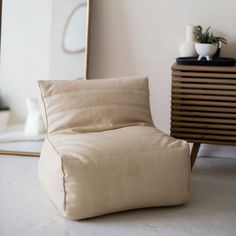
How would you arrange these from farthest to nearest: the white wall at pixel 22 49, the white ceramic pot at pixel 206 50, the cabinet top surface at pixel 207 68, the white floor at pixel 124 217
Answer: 1. the white wall at pixel 22 49
2. the white ceramic pot at pixel 206 50
3. the cabinet top surface at pixel 207 68
4. the white floor at pixel 124 217

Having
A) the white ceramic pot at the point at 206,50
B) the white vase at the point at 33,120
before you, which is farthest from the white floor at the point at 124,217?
the white ceramic pot at the point at 206,50

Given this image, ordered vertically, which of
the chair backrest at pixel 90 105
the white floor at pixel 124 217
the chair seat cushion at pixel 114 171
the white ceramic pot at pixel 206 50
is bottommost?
the white floor at pixel 124 217

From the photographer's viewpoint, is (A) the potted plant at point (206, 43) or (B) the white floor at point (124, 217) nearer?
(B) the white floor at point (124, 217)

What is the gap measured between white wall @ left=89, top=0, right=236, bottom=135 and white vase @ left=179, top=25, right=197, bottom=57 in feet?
0.32

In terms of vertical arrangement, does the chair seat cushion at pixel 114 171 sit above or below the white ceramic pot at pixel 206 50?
below

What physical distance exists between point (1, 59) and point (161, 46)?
101 cm

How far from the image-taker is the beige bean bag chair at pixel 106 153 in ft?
7.52

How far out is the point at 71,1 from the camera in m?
3.31

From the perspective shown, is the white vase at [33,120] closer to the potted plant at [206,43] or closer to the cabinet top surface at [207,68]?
the cabinet top surface at [207,68]

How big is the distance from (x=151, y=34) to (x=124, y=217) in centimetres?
138

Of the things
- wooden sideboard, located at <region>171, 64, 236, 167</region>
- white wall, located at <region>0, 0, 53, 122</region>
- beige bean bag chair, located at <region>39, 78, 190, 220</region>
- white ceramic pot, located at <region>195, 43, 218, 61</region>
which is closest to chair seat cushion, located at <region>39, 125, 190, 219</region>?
beige bean bag chair, located at <region>39, 78, 190, 220</region>

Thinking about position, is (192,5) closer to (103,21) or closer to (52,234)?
(103,21)

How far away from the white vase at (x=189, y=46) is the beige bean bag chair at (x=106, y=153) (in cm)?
51

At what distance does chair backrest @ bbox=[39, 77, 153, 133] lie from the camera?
8.59 ft
